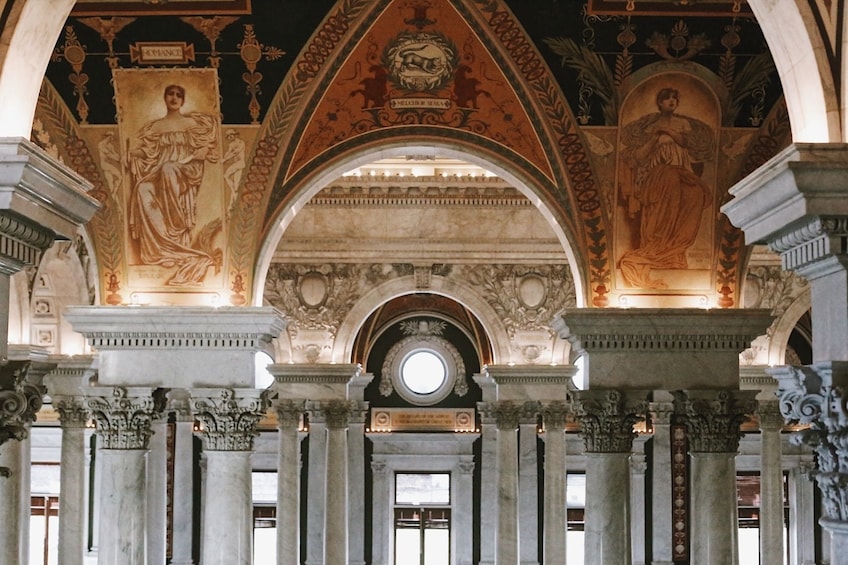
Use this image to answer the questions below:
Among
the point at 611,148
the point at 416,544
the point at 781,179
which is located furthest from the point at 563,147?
the point at 416,544

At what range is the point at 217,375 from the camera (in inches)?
547

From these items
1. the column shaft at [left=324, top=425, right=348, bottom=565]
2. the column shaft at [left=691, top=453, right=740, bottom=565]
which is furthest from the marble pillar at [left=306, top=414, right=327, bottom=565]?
the column shaft at [left=691, top=453, right=740, bottom=565]

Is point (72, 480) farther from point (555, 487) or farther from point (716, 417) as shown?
point (716, 417)

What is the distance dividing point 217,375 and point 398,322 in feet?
53.3

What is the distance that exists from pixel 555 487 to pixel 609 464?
351 inches

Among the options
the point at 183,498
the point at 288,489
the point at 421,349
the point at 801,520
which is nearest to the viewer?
the point at 288,489

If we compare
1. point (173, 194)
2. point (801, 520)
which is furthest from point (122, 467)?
point (801, 520)

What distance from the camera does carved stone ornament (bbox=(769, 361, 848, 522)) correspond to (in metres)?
6.80

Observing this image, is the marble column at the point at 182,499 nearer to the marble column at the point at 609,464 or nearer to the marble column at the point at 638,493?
the marble column at the point at 638,493

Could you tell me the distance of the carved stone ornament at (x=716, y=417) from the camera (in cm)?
1370

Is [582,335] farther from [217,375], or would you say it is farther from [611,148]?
[217,375]

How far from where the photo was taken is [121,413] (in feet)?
45.1

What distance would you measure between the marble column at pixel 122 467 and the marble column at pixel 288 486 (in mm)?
6553

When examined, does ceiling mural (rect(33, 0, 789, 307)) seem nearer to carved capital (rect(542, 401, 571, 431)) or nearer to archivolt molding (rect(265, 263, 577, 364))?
archivolt molding (rect(265, 263, 577, 364))
